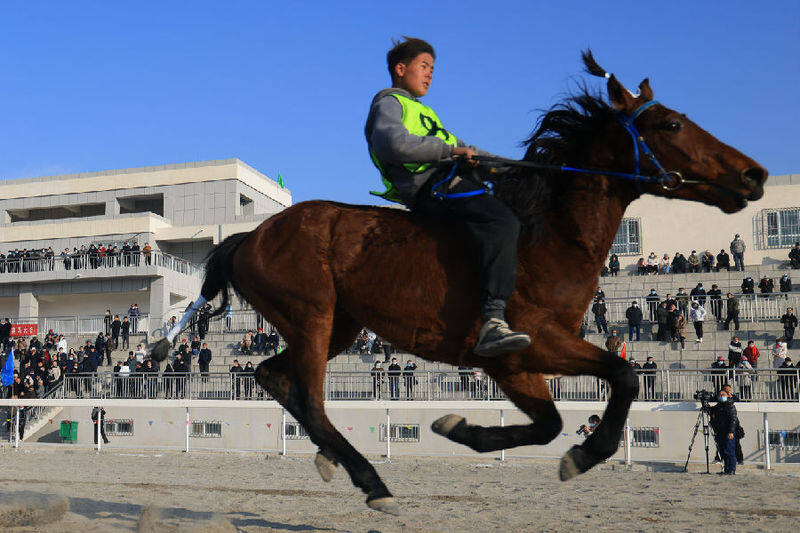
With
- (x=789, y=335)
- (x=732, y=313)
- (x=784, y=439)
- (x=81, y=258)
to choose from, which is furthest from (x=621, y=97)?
(x=81, y=258)

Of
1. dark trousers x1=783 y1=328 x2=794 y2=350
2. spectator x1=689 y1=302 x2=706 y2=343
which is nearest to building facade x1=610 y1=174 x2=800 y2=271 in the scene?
spectator x1=689 y1=302 x2=706 y2=343

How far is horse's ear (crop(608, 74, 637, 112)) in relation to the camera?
5426mm

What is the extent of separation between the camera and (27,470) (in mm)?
14008

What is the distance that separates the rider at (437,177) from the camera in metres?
5.12

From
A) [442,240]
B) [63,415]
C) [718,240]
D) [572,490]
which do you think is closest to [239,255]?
[442,240]

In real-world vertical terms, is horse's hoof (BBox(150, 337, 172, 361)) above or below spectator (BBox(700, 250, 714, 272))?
below

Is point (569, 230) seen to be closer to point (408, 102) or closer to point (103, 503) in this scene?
point (408, 102)

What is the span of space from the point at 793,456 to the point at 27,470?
14018mm

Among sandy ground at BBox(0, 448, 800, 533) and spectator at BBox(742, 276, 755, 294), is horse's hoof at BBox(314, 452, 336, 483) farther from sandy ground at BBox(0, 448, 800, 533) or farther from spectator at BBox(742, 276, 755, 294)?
spectator at BBox(742, 276, 755, 294)

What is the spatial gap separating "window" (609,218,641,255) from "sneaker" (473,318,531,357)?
113ft

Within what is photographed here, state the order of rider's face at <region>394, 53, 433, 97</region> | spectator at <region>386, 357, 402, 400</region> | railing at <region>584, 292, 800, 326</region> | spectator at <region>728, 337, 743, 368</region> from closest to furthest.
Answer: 1. rider's face at <region>394, 53, 433, 97</region>
2. spectator at <region>386, 357, 402, 400</region>
3. spectator at <region>728, 337, 743, 368</region>
4. railing at <region>584, 292, 800, 326</region>

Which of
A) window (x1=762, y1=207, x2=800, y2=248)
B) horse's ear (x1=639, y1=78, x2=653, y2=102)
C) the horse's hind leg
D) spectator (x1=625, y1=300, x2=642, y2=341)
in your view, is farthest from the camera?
window (x1=762, y1=207, x2=800, y2=248)

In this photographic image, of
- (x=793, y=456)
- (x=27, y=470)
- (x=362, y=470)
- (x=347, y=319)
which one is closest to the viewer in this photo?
(x=362, y=470)

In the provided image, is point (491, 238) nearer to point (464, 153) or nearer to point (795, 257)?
point (464, 153)
